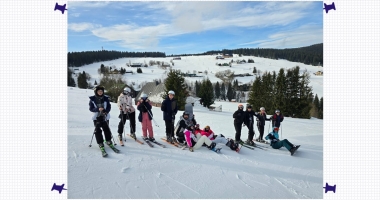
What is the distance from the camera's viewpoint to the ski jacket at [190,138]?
6.36m

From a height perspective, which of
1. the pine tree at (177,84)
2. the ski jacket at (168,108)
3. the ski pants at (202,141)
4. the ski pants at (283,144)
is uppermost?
the pine tree at (177,84)

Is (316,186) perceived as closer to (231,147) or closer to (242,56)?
(231,147)

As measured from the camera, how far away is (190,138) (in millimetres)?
6402

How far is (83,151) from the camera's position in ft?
17.1

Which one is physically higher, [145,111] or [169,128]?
[145,111]

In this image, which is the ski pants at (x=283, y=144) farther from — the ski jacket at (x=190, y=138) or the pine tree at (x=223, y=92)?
the pine tree at (x=223, y=92)

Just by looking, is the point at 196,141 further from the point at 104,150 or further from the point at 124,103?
the point at 104,150

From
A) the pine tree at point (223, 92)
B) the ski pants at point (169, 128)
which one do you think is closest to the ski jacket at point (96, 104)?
the ski pants at point (169, 128)

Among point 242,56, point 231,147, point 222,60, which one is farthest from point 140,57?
point 231,147

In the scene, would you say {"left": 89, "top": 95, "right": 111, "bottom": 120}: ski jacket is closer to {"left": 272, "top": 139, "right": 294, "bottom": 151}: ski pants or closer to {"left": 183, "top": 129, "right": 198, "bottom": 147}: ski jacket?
{"left": 183, "top": 129, "right": 198, "bottom": 147}: ski jacket

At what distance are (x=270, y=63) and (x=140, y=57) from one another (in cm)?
9632

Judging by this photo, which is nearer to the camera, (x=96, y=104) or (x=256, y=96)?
(x=96, y=104)

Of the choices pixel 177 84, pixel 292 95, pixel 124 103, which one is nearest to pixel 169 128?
pixel 124 103

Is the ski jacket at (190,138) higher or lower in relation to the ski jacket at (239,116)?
lower
